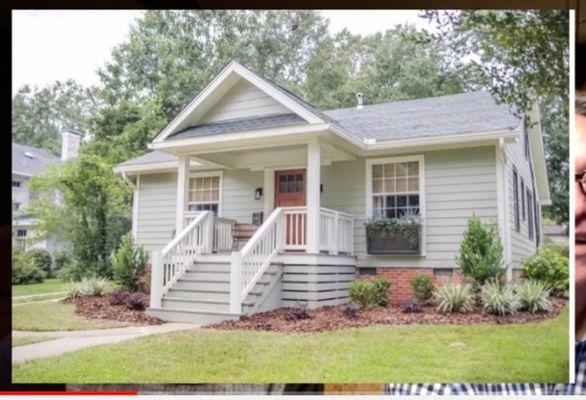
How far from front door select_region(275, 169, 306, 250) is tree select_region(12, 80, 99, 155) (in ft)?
5.81

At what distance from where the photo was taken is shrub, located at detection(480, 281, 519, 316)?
405cm

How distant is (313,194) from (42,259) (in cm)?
232

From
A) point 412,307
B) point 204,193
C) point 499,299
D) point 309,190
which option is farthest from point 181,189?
point 499,299

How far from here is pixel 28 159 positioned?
4102 mm

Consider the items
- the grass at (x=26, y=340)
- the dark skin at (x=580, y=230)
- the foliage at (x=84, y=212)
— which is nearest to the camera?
the dark skin at (x=580, y=230)

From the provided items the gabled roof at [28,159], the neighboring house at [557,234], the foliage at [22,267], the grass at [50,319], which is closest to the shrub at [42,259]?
the foliage at [22,267]

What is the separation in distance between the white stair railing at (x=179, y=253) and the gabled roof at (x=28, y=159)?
44.6 inches

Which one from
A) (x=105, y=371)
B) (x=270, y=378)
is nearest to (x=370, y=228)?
(x=270, y=378)

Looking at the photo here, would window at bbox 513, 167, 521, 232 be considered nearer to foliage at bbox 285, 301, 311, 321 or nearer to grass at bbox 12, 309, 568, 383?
grass at bbox 12, 309, 568, 383

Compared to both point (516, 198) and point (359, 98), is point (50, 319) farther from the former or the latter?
point (516, 198)

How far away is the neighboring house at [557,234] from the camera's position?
13.1ft

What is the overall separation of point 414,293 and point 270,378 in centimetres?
137

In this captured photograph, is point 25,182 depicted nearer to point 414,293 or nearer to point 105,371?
point 105,371

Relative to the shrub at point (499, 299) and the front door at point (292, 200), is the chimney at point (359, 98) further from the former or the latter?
the shrub at point (499, 299)
